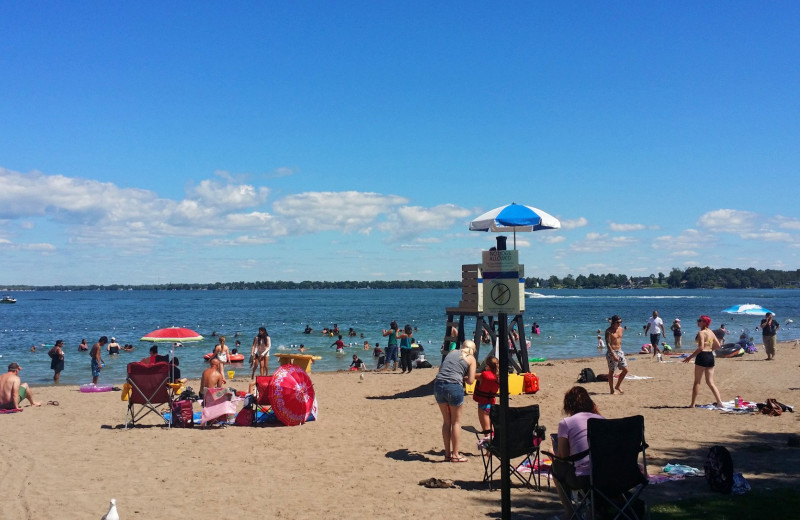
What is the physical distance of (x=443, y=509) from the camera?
5.97 m

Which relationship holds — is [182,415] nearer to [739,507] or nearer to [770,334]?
[739,507]

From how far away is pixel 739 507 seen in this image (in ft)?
18.4

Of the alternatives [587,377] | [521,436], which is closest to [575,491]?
[521,436]

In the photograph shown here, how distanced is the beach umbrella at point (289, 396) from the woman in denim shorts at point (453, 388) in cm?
322

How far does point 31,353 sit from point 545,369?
82.8 feet

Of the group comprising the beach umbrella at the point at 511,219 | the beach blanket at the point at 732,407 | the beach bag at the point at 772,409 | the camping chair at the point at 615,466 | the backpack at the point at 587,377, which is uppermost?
the beach umbrella at the point at 511,219

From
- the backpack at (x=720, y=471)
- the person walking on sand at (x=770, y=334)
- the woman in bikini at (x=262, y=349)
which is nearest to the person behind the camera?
the backpack at (x=720, y=471)

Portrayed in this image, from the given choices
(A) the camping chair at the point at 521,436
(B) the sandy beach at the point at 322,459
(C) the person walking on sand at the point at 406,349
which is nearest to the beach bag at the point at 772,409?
(B) the sandy beach at the point at 322,459

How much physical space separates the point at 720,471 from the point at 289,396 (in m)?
6.40

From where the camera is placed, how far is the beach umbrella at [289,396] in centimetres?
1025

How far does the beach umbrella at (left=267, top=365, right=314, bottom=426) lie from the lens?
33.6ft

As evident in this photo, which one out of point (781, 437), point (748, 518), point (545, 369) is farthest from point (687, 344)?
point (748, 518)

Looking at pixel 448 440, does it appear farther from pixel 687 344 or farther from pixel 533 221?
pixel 687 344

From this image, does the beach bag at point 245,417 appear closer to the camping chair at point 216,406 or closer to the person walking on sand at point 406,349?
the camping chair at point 216,406
